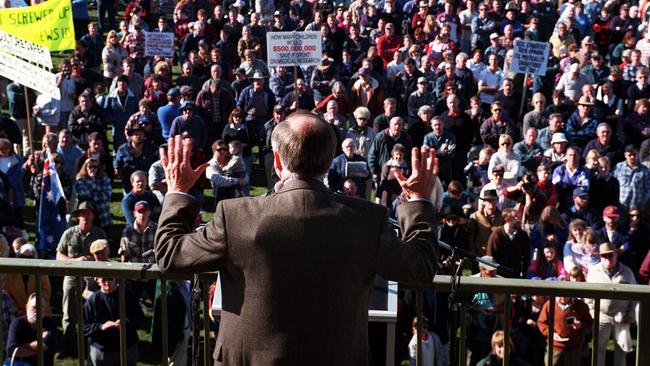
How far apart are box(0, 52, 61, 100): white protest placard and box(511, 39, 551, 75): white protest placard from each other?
8.87 meters

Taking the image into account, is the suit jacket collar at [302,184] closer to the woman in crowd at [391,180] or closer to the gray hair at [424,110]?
the woman in crowd at [391,180]

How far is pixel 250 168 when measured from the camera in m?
17.5

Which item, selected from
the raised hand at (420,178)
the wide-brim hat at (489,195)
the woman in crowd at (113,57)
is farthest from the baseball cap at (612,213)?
the woman in crowd at (113,57)

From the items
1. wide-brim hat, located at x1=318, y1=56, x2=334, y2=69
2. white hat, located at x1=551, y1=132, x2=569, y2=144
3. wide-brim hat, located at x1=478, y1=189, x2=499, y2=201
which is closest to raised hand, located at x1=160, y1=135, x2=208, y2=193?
wide-brim hat, located at x1=478, y1=189, x2=499, y2=201

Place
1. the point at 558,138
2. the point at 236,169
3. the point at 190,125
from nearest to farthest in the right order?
the point at 236,169
the point at 558,138
the point at 190,125

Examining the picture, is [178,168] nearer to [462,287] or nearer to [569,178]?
[462,287]

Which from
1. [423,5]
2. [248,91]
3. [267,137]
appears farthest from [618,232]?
[423,5]

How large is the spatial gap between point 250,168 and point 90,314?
326 inches

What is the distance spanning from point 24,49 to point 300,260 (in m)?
10.9

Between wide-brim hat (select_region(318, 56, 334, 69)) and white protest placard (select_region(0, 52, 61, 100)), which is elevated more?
white protest placard (select_region(0, 52, 61, 100))

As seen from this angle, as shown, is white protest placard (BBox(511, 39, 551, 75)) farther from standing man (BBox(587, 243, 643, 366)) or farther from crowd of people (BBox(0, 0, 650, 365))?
standing man (BBox(587, 243, 643, 366))

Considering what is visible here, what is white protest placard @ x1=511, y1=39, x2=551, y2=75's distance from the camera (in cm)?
1948

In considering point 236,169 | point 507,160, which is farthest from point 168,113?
point 507,160

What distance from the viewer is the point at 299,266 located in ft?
12.6
